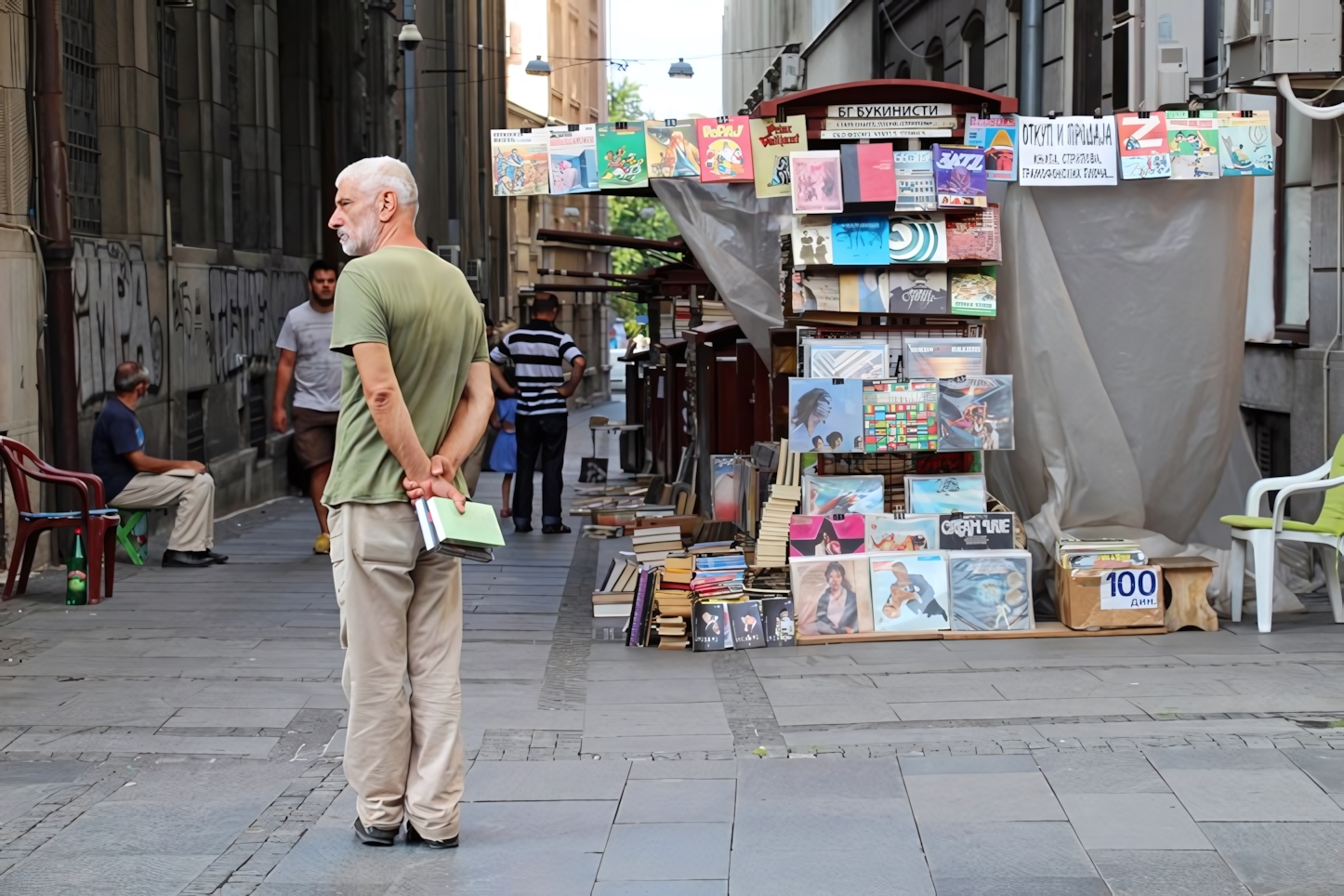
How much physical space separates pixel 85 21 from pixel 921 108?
6768 millimetres

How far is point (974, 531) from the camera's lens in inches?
336

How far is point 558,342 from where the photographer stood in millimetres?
13305

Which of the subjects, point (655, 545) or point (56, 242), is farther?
point (56, 242)

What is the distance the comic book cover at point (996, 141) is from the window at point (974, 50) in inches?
490

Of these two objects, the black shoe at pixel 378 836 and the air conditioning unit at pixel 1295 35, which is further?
the air conditioning unit at pixel 1295 35

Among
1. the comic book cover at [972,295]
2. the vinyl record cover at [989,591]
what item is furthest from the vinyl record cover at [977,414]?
the vinyl record cover at [989,591]

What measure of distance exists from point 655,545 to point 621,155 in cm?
208

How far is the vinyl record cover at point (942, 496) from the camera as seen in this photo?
8.66 meters

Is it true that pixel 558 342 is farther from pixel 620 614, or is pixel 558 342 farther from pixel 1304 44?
pixel 1304 44

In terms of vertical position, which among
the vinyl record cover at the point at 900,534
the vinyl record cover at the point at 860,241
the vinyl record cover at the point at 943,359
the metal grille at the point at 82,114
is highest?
the metal grille at the point at 82,114

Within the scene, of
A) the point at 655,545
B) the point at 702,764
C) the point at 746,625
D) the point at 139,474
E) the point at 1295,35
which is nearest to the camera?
the point at 702,764

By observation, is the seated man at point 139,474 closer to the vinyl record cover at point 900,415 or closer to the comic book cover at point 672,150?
the comic book cover at point 672,150

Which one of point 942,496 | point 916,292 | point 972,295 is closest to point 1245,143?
point 972,295

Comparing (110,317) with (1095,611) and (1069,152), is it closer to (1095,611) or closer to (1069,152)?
(1069,152)
